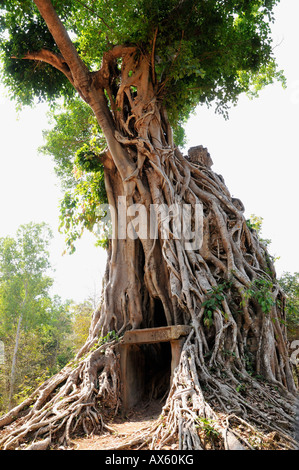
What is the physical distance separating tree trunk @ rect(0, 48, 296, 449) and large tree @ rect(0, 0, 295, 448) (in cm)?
2

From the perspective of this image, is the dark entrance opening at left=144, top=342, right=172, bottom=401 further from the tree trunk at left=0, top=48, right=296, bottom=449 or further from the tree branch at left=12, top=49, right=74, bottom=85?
the tree branch at left=12, top=49, right=74, bottom=85

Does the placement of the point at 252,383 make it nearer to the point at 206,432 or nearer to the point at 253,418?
the point at 253,418

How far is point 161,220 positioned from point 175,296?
110 centimetres

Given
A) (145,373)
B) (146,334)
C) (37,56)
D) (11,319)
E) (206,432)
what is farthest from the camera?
(11,319)

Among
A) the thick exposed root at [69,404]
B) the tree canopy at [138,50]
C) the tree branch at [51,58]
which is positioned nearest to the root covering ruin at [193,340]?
the thick exposed root at [69,404]

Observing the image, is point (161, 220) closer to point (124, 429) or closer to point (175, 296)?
point (175, 296)

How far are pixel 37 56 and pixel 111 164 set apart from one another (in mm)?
2199

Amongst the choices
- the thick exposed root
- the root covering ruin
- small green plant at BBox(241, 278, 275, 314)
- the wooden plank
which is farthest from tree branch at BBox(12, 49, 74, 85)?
the thick exposed root

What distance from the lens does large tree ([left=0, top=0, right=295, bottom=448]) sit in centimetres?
347

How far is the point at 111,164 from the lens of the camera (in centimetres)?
589

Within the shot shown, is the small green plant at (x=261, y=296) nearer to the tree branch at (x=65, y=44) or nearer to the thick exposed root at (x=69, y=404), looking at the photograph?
the thick exposed root at (x=69, y=404)

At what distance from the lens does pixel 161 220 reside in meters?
4.77

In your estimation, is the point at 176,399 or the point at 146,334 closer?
the point at 176,399
